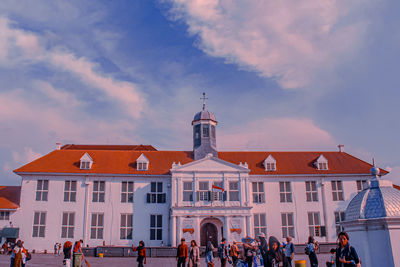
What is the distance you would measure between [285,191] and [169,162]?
13383 mm

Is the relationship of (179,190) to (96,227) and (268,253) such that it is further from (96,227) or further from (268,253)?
(268,253)

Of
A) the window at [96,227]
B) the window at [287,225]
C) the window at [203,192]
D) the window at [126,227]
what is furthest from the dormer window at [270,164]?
the window at [96,227]

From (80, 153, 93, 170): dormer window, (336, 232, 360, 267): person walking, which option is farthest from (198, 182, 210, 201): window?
(336, 232, 360, 267): person walking

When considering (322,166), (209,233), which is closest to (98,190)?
(209,233)

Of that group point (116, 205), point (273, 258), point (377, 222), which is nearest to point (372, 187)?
point (377, 222)

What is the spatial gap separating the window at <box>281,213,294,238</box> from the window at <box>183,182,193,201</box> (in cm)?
1039

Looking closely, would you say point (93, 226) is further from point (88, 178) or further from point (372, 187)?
point (372, 187)

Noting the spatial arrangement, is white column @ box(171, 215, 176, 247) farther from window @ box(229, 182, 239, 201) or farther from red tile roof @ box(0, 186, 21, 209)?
red tile roof @ box(0, 186, 21, 209)

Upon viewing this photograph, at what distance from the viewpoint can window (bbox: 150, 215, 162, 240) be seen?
35344 mm

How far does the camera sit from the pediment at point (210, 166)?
35438 millimetres

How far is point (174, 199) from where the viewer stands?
3434cm

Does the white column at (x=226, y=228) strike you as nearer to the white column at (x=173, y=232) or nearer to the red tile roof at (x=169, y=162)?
the white column at (x=173, y=232)

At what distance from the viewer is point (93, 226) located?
35.4 metres

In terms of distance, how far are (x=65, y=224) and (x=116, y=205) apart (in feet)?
17.8
